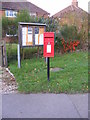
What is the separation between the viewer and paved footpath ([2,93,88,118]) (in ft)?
12.3

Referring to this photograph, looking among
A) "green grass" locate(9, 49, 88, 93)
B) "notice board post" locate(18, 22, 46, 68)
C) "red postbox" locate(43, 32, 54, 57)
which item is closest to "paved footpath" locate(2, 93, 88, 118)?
"green grass" locate(9, 49, 88, 93)

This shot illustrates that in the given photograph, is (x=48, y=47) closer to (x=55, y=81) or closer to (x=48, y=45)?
(x=48, y=45)

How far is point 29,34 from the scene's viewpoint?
8781 mm

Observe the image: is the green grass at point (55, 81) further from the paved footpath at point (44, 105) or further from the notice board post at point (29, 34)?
the notice board post at point (29, 34)

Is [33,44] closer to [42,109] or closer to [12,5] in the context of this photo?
[42,109]

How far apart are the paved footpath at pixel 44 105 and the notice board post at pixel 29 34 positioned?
3879 millimetres

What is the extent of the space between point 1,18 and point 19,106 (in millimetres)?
9334

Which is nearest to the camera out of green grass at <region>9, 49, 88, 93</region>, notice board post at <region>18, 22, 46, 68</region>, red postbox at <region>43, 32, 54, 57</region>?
green grass at <region>9, 49, 88, 93</region>

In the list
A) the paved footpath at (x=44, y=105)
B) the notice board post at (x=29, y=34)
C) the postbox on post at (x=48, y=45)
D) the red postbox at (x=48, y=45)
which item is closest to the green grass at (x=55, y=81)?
the paved footpath at (x=44, y=105)

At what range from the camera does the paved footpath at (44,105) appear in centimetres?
373

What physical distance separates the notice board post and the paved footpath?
388 centimetres

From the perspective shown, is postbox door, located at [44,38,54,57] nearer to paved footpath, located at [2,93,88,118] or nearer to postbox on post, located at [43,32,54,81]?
postbox on post, located at [43,32,54,81]

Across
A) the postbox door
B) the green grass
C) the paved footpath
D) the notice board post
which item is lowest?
the paved footpath

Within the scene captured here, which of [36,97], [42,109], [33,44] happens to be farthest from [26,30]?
[42,109]
